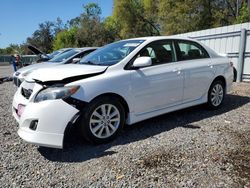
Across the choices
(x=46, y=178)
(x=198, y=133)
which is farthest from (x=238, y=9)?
(x=46, y=178)

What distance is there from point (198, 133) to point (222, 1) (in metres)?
27.0

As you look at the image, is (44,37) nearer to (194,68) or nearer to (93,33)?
(93,33)

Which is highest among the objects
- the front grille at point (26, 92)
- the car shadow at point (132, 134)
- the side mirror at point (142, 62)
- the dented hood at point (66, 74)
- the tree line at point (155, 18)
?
the tree line at point (155, 18)

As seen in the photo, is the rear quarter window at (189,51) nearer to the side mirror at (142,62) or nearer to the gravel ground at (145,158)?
the side mirror at (142,62)

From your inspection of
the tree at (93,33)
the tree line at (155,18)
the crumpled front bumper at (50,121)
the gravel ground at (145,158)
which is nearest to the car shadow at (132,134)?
the gravel ground at (145,158)

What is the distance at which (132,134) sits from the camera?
14.5 feet

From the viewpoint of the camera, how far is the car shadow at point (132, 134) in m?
3.68

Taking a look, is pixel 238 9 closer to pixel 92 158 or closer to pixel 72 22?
pixel 92 158

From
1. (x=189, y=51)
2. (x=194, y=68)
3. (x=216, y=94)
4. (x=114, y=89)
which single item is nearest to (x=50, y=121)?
(x=114, y=89)

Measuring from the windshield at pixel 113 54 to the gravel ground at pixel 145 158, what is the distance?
1.24 meters

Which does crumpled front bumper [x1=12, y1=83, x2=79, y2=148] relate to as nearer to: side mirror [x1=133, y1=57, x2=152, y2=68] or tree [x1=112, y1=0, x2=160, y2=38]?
side mirror [x1=133, y1=57, x2=152, y2=68]

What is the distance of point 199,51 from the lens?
5570mm

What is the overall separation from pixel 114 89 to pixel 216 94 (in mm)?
2794

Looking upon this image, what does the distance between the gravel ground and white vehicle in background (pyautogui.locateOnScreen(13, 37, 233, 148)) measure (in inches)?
11.2
